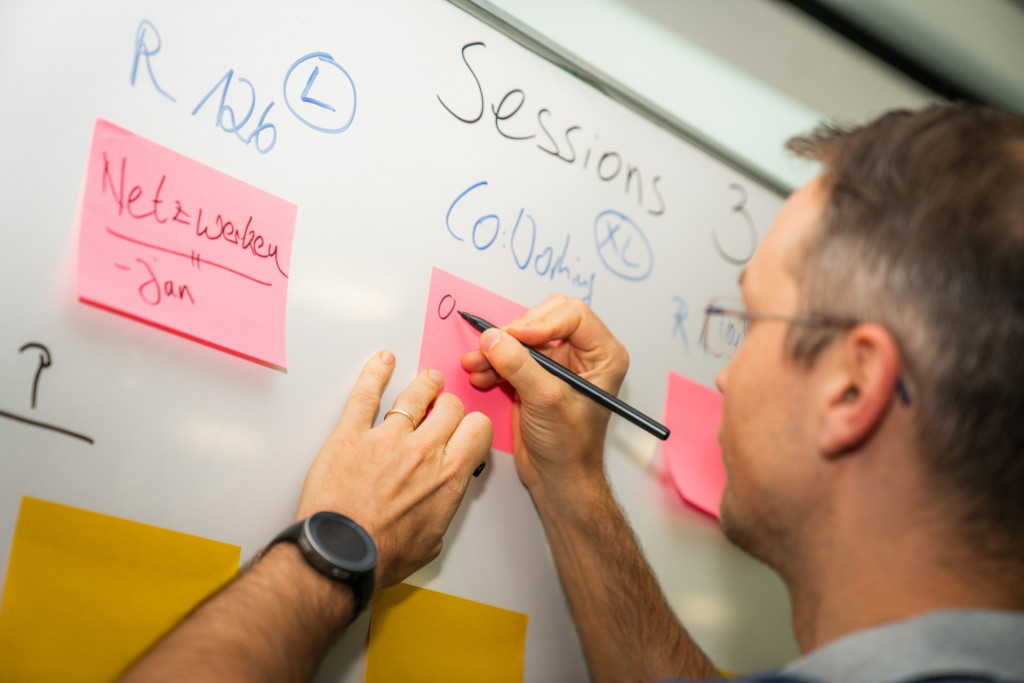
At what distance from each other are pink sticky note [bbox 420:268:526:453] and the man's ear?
0.32 m

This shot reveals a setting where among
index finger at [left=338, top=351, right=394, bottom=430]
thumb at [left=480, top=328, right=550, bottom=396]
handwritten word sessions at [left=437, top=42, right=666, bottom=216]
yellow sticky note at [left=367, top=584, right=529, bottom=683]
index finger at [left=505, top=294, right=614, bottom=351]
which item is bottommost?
yellow sticky note at [left=367, top=584, right=529, bottom=683]

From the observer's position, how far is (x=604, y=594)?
0.78 metres

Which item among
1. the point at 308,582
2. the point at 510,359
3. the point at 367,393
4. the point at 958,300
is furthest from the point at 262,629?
the point at 958,300

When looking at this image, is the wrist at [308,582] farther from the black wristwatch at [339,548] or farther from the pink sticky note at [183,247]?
the pink sticky note at [183,247]

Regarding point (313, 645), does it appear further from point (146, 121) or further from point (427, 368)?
point (146, 121)

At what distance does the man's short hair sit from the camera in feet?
1.74

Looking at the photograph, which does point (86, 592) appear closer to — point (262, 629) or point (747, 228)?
point (262, 629)

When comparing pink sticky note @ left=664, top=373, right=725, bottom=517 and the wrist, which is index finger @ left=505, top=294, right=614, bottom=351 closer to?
pink sticky note @ left=664, top=373, right=725, bottom=517

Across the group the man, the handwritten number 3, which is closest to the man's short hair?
the man

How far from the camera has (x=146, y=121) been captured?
56 cm

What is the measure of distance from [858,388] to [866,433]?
36 mm

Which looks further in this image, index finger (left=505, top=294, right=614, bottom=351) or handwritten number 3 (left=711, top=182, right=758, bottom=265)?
handwritten number 3 (left=711, top=182, right=758, bottom=265)

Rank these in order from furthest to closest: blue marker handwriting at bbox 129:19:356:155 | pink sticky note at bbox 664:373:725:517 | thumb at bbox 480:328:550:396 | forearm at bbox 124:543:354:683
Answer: pink sticky note at bbox 664:373:725:517, thumb at bbox 480:328:550:396, blue marker handwriting at bbox 129:19:356:155, forearm at bbox 124:543:354:683

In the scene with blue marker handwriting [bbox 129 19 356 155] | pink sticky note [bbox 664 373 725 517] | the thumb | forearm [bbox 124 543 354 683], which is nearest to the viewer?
forearm [bbox 124 543 354 683]
